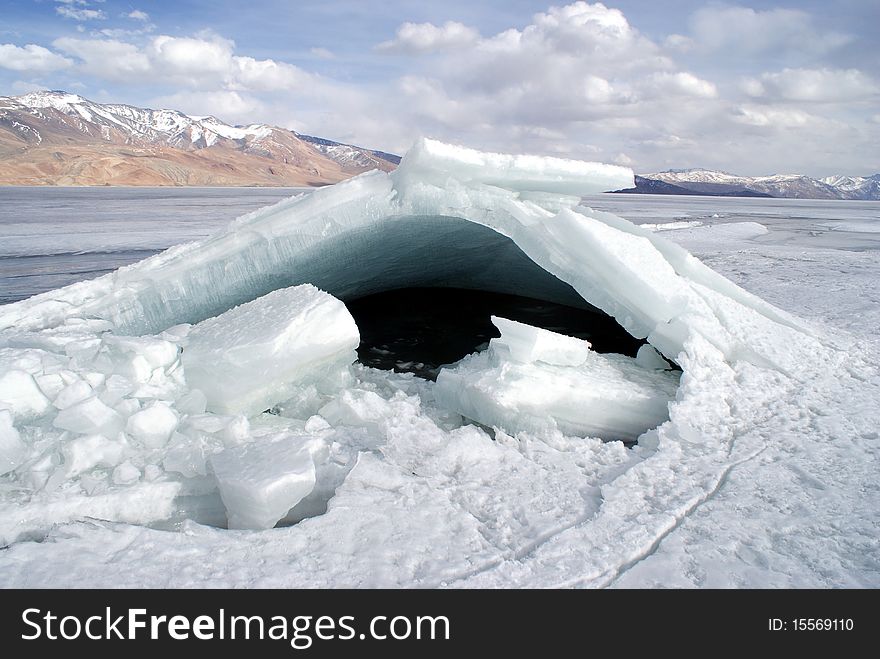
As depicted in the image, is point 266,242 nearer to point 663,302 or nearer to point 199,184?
point 663,302

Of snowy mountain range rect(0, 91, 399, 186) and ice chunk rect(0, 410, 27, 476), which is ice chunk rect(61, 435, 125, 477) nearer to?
ice chunk rect(0, 410, 27, 476)

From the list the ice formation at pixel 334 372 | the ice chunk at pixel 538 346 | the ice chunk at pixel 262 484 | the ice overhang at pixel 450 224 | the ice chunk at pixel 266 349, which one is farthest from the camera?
the ice overhang at pixel 450 224

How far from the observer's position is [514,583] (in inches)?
69.0

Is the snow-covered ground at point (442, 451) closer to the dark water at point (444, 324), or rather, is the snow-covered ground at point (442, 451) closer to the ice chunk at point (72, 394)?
the ice chunk at point (72, 394)

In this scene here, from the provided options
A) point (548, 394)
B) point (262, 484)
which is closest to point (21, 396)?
point (262, 484)

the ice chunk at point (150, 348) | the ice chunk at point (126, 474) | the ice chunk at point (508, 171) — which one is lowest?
the ice chunk at point (126, 474)

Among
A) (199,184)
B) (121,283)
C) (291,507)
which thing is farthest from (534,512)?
(199,184)

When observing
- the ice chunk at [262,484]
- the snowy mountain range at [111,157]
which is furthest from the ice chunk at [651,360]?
the snowy mountain range at [111,157]

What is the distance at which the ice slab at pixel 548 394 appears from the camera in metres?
3.08

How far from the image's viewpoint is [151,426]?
8.57ft

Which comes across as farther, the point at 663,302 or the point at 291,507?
the point at 663,302

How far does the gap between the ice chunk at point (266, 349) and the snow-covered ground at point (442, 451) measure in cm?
7

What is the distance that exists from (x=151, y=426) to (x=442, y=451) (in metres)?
1.35

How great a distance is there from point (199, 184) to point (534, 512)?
309ft
